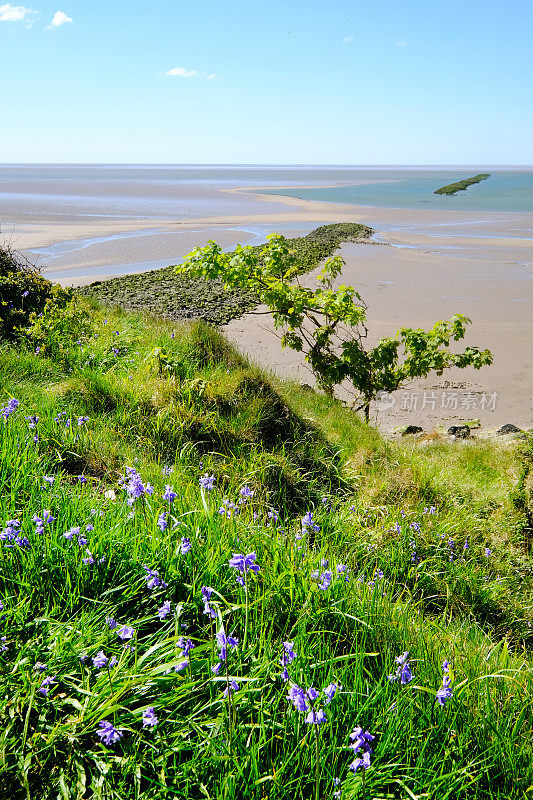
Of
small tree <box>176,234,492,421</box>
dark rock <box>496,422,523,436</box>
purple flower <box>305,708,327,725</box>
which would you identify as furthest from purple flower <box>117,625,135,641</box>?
dark rock <box>496,422,523,436</box>

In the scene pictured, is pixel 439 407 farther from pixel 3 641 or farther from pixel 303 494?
pixel 3 641

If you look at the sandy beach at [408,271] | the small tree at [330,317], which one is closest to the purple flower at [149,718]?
the small tree at [330,317]

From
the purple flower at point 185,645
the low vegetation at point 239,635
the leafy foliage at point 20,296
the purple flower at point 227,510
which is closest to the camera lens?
the low vegetation at point 239,635

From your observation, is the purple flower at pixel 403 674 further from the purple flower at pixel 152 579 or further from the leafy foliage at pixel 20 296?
the leafy foliage at pixel 20 296

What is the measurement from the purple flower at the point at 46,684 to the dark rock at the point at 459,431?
7973 millimetres

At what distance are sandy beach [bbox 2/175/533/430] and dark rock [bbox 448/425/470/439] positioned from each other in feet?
1.54

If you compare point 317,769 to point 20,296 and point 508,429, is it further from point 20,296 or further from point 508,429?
point 508,429

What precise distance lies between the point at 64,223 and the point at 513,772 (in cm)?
3592

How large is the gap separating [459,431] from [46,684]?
27.2 ft

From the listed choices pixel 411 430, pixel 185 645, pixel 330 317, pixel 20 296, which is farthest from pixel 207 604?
pixel 411 430

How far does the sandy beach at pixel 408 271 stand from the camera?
11.0 meters

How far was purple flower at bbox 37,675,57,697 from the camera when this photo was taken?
6.13 ft

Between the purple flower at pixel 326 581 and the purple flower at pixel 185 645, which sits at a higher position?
the purple flower at pixel 185 645

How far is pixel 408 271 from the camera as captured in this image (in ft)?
70.1
